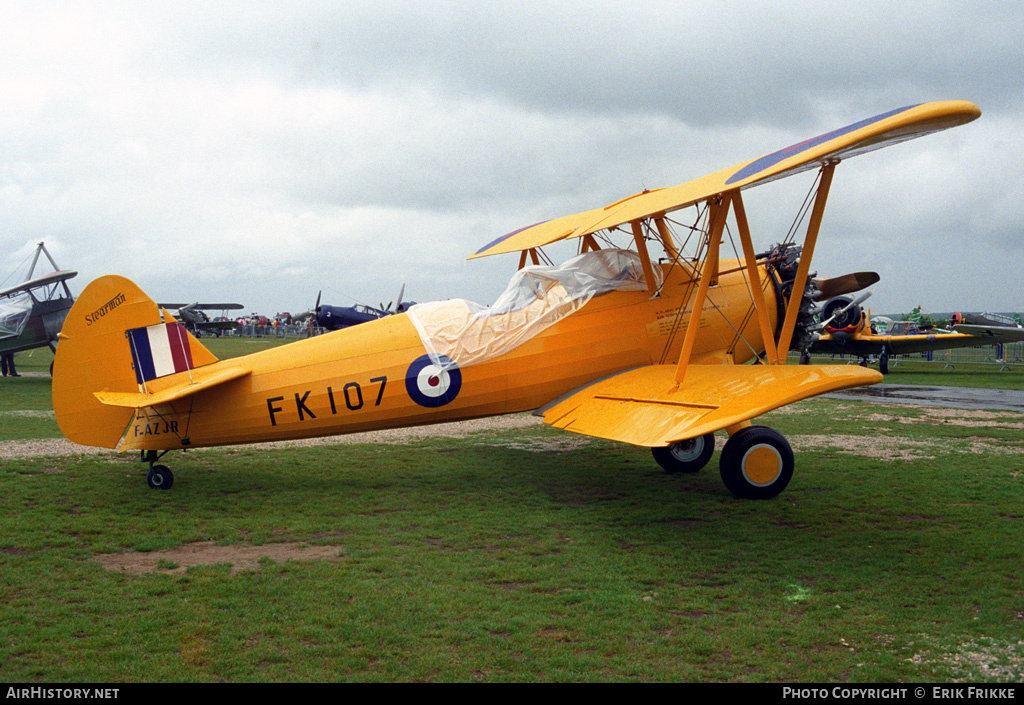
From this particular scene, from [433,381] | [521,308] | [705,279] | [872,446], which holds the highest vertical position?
[705,279]

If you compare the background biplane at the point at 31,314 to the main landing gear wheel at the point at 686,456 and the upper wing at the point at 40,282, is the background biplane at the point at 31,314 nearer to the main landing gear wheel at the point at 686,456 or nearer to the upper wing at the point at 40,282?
the upper wing at the point at 40,282

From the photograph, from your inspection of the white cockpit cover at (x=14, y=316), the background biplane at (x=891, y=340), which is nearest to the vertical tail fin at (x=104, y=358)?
the white cockpit cover at (x=14, y=316)

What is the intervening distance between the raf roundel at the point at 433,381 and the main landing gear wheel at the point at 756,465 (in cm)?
284

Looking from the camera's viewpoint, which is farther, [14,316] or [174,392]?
[14,316]

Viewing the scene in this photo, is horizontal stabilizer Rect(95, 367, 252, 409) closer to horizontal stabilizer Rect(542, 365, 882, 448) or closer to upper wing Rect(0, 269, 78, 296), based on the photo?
horizontal stabilizer Rect(542, 365, 882, 448)

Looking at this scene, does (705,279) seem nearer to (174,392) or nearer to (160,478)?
(174,392)

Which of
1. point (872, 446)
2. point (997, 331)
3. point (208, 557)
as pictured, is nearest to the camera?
point (208, 557)

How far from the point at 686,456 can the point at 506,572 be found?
13.9 feet

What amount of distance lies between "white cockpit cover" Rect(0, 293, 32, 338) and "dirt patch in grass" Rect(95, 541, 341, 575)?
A: 1918cm

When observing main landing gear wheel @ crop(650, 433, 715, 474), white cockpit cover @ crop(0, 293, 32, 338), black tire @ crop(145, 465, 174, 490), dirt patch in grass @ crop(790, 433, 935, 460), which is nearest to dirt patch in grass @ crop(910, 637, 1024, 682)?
main landing gear wheel @ crop(650, 433, 715, 474)

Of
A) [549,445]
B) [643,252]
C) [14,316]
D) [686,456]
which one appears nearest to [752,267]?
[643,252]

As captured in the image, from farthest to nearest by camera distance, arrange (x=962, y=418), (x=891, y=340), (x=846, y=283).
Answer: (x=891, y=340) → (x=962, y=418) → (x=846, y=283)

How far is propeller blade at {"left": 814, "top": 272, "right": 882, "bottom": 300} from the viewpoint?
903 centimetres

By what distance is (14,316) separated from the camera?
2066 centimetres
